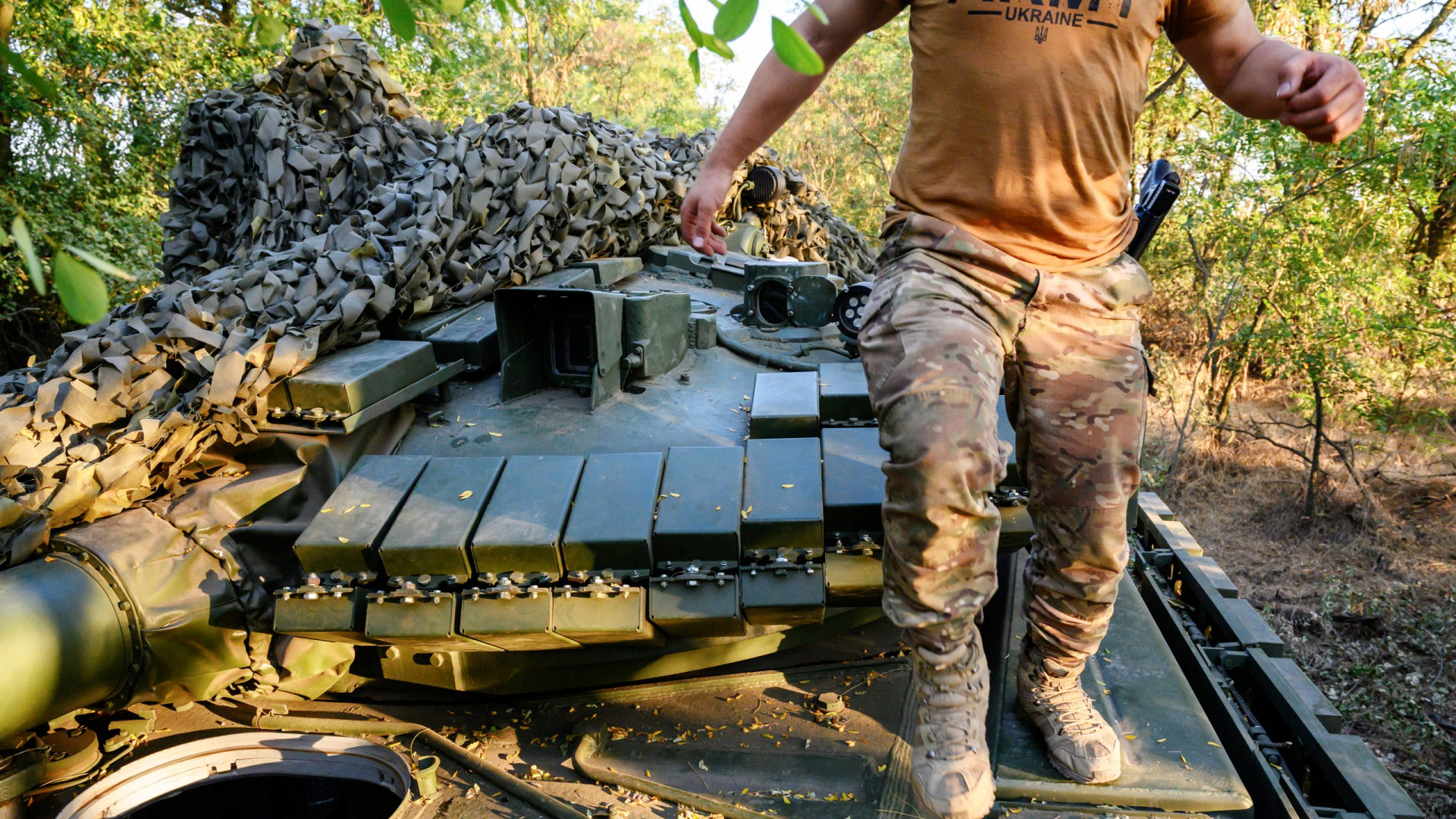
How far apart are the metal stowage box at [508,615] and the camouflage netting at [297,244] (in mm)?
1024

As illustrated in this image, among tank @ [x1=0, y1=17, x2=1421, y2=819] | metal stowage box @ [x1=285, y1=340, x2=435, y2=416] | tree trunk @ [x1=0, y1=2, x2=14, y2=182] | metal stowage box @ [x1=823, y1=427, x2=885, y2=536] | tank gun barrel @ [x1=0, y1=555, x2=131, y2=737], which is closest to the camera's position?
tank gun barrel @ [x1=0, y1=555, x2=131, y2=737]

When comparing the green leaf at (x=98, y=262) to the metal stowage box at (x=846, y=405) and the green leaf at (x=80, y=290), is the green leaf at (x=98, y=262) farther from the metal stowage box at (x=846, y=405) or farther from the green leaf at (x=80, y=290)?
the metal stowage box at (x=846, y=405)

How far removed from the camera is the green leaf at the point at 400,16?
1431 mm

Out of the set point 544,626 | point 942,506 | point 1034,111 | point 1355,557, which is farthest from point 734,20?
point 1355,557

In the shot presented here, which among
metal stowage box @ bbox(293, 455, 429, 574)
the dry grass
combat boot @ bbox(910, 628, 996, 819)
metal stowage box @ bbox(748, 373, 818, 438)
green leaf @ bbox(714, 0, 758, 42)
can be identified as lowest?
the dry grass

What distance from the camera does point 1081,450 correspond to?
2.43m

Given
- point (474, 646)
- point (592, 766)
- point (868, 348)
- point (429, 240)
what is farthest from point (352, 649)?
point (868, 348)

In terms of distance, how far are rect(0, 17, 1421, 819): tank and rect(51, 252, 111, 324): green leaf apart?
67.6 inches

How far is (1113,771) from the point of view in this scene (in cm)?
253

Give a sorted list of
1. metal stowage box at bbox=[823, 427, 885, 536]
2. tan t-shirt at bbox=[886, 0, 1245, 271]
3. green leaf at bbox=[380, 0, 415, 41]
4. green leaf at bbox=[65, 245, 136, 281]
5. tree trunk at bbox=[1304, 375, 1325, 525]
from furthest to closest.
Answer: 1. tree trunk at bbox=[1304, 375, 1325, 525]
2. metal stowage box at bbox=[823, 427, 885, 536]
3. tan t-shirt at bbox=[886, 0, 1245, 271]
4. green leaf at bbox=[380, 0, 415, 41]
5. green leaf at bbox=[65, 245, 136, 281]

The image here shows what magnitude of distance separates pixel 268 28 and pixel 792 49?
3.81 ft

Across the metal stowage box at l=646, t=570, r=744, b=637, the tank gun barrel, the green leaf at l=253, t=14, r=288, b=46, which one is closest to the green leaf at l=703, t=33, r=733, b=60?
the green leaf at l=253, t=14, r=288, b=46

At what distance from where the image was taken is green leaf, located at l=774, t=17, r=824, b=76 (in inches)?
46.7

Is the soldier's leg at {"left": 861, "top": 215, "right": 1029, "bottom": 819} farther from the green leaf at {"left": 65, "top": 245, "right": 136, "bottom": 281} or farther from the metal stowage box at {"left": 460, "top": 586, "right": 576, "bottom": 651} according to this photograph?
the green leaf at {"left": 65, "top": 245, "right": 136, "bottom": 281}
